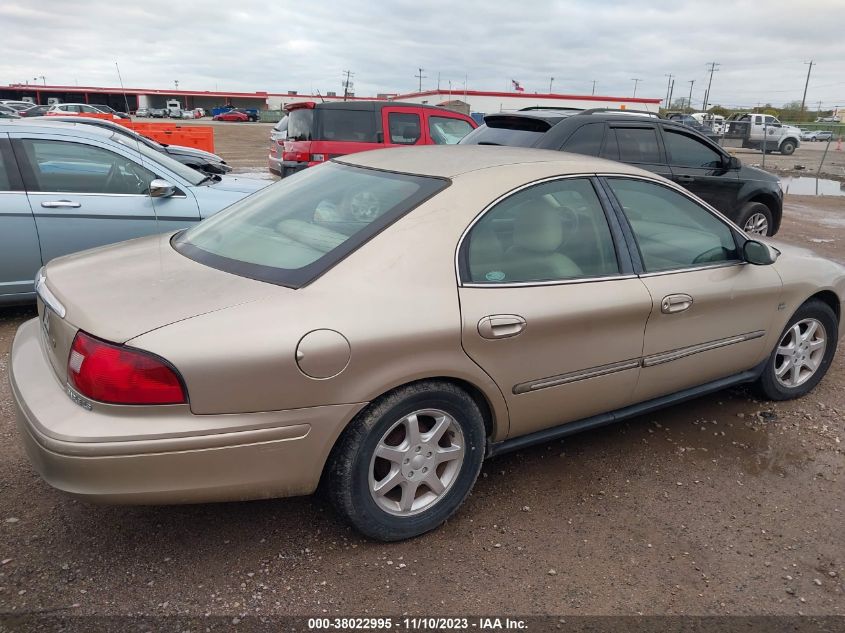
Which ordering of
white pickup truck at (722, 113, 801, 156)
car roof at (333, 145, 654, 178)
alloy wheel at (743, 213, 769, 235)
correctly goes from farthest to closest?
white pickup truck at (722, 113, 801, 156), alloy wheel at (743, 213, 769, 235), car roof at (333, 145, 654, 178)

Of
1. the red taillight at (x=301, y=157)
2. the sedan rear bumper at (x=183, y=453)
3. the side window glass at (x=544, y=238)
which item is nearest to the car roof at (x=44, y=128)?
the sedan rear bumper at (x=183, y=453)

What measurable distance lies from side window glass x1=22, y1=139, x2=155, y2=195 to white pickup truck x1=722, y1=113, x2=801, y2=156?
3300 centimetres

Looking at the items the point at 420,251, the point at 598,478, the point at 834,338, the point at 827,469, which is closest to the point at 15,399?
the point at 420,251

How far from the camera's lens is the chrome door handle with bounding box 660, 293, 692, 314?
3191mm

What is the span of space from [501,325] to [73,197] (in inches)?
158

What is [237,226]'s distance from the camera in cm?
310

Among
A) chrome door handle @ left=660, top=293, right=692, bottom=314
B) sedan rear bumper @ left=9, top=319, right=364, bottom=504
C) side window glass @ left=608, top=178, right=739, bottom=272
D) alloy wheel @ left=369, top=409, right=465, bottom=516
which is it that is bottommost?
alloy wheel @ left=369, top=409, right=465, bottom=516

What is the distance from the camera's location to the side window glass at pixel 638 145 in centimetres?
696

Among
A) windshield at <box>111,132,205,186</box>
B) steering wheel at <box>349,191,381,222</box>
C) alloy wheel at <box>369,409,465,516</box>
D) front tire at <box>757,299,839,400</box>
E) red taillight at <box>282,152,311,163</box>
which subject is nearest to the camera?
alloy wheel at <box>369,409,465,516</box>

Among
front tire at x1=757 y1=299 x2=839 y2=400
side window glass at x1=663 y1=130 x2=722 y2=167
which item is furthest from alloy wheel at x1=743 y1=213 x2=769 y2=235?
front tire at x1=757 y1=299 x2=839 y2=400

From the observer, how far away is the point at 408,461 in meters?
2.61

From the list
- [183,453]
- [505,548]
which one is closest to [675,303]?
[505,548]

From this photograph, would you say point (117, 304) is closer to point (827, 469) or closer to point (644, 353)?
point (644, 353)

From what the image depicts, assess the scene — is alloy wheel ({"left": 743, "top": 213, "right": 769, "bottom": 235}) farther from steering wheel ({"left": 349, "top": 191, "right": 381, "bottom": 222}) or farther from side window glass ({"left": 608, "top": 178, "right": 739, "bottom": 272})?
steering wheel ({"left": 349, "top": 191, "right": 381, "bottom": 222})
